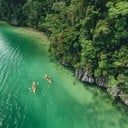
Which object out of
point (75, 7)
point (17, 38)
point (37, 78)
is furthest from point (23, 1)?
point (37, 78)

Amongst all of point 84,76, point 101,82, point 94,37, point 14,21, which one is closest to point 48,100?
point 84,76

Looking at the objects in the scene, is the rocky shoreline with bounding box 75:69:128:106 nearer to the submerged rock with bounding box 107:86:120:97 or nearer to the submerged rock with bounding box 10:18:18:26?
the submerged rock with bounding box 107:86:120:97

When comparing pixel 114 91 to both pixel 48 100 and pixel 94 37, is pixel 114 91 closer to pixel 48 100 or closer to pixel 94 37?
pixel 94 37

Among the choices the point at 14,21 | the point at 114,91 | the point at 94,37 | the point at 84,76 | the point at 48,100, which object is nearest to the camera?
the point at 48,100

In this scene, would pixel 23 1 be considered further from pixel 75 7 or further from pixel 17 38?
pixel 75 7

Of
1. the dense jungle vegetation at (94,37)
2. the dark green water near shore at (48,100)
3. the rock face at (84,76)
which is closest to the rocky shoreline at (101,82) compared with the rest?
the rock face at (84,76)
